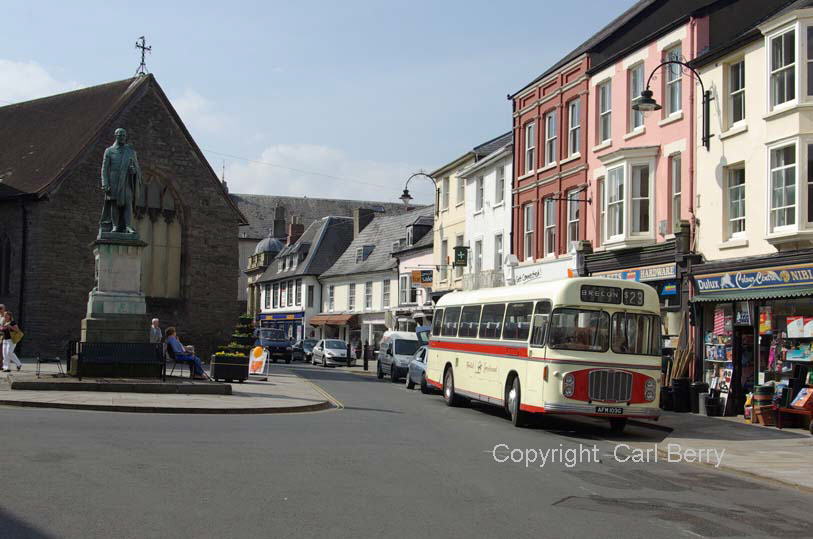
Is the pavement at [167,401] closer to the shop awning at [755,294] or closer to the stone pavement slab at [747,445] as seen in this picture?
the stone pavement slab at [747,445]

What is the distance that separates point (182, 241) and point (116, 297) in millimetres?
23860

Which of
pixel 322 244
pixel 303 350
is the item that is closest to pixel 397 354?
pixel 303 350

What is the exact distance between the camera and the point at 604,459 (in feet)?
44.8

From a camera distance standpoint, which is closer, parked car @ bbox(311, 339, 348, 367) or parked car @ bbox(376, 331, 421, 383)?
parked car @ bbox(376, 331, 421, 383)

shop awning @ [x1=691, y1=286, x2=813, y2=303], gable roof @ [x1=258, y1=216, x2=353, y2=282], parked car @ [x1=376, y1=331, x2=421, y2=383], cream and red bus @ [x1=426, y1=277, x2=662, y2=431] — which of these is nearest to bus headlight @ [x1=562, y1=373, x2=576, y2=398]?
cream and red bus @ [x1=426, y1=277, x2=662, y2=431]

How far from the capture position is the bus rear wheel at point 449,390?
23.5 m

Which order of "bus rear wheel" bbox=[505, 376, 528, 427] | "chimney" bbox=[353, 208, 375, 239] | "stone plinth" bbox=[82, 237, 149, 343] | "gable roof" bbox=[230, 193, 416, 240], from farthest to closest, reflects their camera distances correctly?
"gable roof" bbox=[230, 193, 416, 240] < "chimney" bbox=[353, 208, 375, 239] < "stone plinth" bbox=[82, 237, 149, 343] < "bus rear wheel" bbox=[505, 376, 528, 427]

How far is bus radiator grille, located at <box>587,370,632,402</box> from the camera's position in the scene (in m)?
17.2

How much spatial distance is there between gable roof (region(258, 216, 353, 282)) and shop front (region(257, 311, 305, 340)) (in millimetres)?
3278

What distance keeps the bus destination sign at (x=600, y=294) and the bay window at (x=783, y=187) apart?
5.04 metres

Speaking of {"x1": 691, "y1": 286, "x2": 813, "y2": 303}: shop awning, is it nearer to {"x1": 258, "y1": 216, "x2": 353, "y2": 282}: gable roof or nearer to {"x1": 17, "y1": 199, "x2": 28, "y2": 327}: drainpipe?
{"x1": 17, "y1": 199, "x2": 28, "y2": 327}: drainpipe

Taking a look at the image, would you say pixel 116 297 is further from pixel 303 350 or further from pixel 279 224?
pixel 279 224

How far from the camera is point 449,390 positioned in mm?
23703

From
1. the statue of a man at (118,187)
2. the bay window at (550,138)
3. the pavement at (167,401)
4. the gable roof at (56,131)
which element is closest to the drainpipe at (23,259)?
the gable roof at (56,131)
